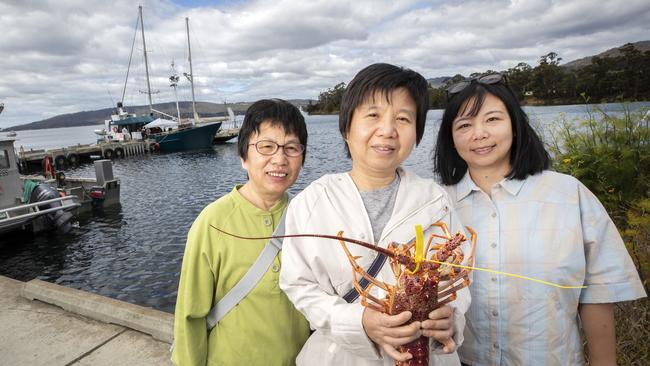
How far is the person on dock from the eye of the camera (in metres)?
1.79

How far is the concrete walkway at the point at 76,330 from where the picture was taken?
3.47m

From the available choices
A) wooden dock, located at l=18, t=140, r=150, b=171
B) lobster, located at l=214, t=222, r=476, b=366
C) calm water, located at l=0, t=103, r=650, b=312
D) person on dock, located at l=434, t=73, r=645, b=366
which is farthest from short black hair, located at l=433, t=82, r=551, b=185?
wooden dock, located at l=18, t=140, r=150, b=171

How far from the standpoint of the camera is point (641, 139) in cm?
592

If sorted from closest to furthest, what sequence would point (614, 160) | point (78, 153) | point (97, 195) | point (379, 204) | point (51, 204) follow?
point (379, 204), point (614, 160), point (51, 204), point (97, 195), point (78, 153)

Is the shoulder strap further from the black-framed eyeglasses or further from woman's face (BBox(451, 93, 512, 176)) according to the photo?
woman's face (BBox(451, 93, 512, 176))

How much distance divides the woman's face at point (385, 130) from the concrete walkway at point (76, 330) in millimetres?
Answer: 2997

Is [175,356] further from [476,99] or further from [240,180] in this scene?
[240,180]

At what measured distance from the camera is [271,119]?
2113mm

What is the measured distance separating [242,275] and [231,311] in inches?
8.3

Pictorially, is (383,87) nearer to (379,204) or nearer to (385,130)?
(385,130)

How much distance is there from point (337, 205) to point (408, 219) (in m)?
0.33

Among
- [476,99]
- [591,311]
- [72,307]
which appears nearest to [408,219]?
[476,99]

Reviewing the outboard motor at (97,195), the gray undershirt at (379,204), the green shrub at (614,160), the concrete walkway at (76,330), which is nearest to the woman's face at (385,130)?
the gray undershirt at (379,204)

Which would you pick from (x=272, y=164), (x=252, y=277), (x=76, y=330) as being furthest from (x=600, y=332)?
(x=76, y=330)
